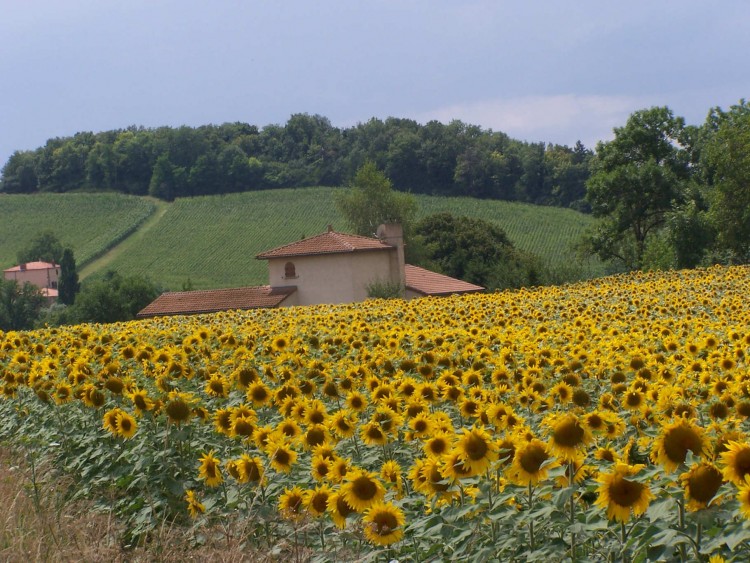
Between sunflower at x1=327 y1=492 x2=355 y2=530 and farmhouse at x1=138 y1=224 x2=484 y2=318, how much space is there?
4325cm

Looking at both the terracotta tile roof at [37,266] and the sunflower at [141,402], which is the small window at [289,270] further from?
the terracotta tile roof at [37,266]

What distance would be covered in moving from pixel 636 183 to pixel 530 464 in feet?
168

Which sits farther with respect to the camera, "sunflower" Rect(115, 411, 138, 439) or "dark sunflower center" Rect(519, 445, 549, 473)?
"sunflower" Rect(115, 411, 138, 439)

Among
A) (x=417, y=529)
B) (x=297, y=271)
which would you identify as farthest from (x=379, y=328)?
(x=297, y=271)

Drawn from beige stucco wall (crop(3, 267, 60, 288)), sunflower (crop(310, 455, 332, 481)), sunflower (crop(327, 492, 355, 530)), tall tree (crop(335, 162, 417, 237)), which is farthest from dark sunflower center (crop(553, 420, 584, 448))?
beige stucco wall (crop(3, 267, 60, 288))

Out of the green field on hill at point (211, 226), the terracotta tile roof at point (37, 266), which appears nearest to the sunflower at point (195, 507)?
the green field on hill at point (211, 226)

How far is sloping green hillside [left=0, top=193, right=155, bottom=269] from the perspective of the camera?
10338 centimetres

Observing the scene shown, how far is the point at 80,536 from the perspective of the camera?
532 cm

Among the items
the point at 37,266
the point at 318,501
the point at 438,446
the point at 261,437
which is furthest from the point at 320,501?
the point at 37,266

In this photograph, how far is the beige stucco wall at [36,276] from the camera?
10225 centimetres

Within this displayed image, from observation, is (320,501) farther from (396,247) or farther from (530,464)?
(396,247)

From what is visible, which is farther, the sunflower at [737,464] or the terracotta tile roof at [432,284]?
the terracotta tile roof at [432,284]

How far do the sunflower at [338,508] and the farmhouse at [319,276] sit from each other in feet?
142

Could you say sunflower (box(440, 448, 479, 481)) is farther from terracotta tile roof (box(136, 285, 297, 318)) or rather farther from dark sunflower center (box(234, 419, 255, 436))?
terracotta tile roof (box(136, 285, 297, 318))
